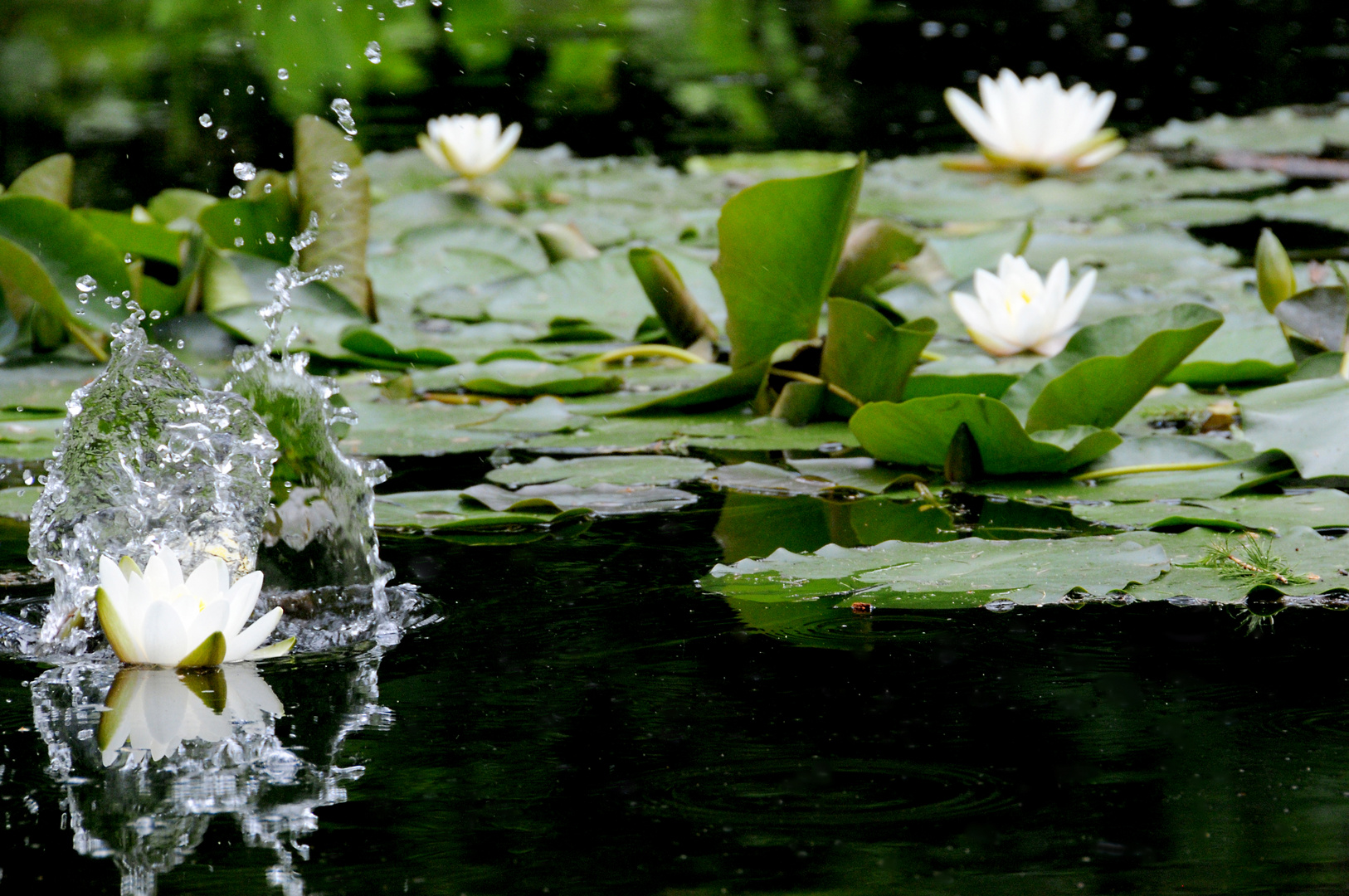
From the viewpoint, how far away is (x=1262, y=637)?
127 centimetres

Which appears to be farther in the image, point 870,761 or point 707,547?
point 707,547

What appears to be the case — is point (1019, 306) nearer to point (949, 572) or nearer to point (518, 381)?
point (518, 381)

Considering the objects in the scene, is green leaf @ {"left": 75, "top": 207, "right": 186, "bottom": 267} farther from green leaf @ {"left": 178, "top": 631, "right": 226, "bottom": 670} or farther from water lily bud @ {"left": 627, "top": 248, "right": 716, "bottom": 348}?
green leaf @ {"left": 178, "top": 631, "right": 226, "bottom": 670}

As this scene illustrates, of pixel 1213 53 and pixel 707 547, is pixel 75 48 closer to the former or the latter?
pixel 1213 53

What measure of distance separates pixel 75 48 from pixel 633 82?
3898mm

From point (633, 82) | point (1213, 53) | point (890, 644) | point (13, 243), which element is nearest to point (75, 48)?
point (633, 82)

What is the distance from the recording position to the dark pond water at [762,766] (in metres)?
0.86

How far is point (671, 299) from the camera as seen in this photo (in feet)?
8.23

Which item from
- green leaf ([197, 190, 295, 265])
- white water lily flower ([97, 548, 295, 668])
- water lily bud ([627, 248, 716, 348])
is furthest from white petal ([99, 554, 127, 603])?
green leaf ([197, 190, 295, 265])

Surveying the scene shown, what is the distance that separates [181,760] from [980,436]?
1072mm

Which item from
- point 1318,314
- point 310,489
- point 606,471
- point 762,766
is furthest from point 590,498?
point 1318,314

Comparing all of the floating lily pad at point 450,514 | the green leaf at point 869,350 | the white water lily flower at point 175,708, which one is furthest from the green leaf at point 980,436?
the white water lily flower at point 175,708

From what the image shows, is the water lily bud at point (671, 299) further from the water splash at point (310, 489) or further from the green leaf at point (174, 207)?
the green leaf at point (174, 207)

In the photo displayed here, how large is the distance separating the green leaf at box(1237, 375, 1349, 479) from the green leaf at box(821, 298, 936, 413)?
1.35 feet
